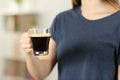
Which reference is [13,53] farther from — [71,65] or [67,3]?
[71,65]

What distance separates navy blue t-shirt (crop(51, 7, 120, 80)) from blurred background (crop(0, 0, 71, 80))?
2.71 feet

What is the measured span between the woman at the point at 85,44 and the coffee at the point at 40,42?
0.02m

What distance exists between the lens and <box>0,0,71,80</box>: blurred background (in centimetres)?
212

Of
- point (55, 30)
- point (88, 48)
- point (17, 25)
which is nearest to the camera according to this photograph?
point (88, 48)

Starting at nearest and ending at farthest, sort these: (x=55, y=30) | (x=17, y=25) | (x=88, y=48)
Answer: (x=88, y=48), (x=55, y=30), (x=17, y=25)

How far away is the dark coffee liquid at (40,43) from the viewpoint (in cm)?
118

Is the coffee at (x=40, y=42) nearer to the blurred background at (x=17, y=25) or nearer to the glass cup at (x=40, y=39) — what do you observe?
the glass cup at (x=40, y=39)

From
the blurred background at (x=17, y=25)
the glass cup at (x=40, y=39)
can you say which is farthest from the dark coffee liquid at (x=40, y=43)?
the blurred background at (x=17, y=25)

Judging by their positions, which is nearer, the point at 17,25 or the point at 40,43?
the point at 40,43

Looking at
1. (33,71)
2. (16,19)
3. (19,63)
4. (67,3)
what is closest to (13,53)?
(19,63)

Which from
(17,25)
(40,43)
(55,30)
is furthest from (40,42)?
(17,25)

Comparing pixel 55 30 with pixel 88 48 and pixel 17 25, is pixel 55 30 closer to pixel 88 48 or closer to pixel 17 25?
pixel 88 48

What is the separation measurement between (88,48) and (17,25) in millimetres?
1159

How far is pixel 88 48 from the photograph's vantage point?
1.18 meters
